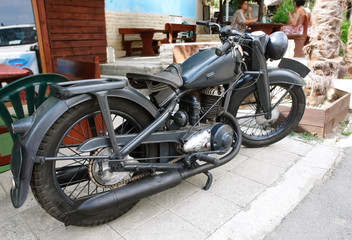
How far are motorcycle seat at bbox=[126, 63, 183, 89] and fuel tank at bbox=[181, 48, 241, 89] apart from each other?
0.26ft

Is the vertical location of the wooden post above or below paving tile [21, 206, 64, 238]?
above

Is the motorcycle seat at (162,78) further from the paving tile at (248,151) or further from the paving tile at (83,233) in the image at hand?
the paving tile at (248,151)

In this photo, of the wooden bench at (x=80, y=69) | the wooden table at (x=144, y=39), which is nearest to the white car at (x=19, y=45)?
the wooden bench at (x=80, y=69)

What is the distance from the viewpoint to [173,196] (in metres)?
2.39

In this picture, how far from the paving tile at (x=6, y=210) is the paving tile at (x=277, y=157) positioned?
92.2 inches

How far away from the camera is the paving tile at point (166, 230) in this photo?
75.3 inches

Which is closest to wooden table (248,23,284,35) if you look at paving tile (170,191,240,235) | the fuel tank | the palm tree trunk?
the palm tree trunk

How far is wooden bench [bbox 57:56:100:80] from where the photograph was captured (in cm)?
271

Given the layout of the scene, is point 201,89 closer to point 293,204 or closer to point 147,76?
point 147,76

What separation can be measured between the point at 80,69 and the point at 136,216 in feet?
5.21

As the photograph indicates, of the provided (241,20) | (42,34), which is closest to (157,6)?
(241,20)

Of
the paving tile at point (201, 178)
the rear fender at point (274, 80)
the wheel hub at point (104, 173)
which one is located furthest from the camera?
the rear fender at point (274, 80)

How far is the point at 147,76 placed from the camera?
1931 mm

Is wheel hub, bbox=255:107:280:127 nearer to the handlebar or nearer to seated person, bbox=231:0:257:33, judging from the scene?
the handlebar
